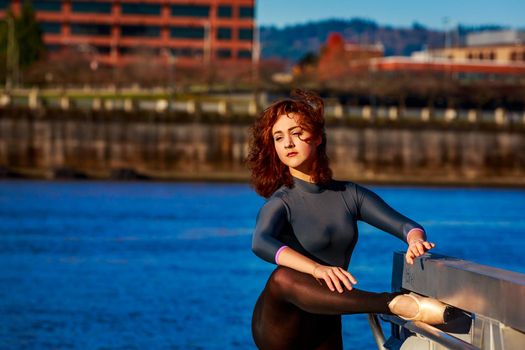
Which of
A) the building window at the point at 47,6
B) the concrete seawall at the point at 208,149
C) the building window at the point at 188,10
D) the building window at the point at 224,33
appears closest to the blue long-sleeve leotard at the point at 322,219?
the concrete seawall at the point at 208,149

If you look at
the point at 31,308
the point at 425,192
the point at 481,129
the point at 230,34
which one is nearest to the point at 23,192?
the point at 425,192

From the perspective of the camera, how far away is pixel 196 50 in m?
159

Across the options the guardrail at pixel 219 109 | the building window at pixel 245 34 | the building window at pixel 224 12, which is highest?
the building window at pixel 224 12

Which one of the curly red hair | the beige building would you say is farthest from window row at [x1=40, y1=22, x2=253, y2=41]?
the curly red hair

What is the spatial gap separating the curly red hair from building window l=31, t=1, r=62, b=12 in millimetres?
150446

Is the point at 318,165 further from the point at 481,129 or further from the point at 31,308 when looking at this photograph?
the point at 481,129

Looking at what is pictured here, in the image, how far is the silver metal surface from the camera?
15.2 ft

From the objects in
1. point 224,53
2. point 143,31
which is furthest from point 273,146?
point 224,53

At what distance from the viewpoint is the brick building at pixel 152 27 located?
154625 millimetres

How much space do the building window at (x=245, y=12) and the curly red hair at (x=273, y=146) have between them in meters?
152

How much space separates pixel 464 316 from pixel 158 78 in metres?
123

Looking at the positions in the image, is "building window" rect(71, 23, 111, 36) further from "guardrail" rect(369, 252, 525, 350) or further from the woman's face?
"guardrail" rect(369, 252, 525, 350)

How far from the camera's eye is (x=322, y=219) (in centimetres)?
603

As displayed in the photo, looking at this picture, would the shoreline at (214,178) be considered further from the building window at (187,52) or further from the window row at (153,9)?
the building window at (187,52)
